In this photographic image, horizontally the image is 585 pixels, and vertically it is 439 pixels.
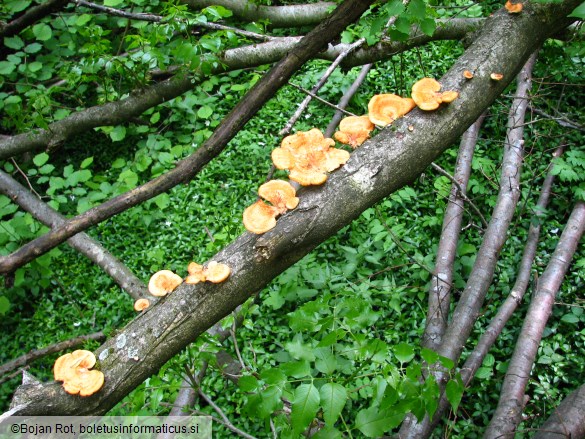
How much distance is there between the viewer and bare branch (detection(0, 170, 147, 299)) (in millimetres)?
3729

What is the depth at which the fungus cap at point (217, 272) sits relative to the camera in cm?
187

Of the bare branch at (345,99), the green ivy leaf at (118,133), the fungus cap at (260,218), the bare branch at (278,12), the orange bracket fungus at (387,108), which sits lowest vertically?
the green ivy leaf at (118,133)

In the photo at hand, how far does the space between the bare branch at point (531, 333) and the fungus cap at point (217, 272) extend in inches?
62.5

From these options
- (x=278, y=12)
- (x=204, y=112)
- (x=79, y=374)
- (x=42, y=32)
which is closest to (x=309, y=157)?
(x=79, y=374)

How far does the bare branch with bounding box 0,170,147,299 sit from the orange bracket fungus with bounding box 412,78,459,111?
7.91 ft

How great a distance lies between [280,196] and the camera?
6.41 feet

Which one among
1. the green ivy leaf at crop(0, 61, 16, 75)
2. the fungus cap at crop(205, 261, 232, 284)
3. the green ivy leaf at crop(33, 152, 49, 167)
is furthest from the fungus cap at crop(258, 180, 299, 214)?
the green ivy leaf at crop(0, 61, 16, 75)

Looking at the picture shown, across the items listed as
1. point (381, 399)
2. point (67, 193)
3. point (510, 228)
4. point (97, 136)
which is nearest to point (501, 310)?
point (510, 228)

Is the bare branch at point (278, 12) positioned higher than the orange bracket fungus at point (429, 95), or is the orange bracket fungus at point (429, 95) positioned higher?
the orange bracket fungus at point (429, 95)

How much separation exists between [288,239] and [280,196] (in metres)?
0.17

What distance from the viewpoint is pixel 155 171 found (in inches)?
178

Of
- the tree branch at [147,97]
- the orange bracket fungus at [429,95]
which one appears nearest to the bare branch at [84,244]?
the tree branch at [147,97]

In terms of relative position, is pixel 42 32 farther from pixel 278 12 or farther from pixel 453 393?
pixel 453 393

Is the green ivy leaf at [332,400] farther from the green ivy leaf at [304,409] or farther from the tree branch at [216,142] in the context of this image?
the tree branch at [216,142]
